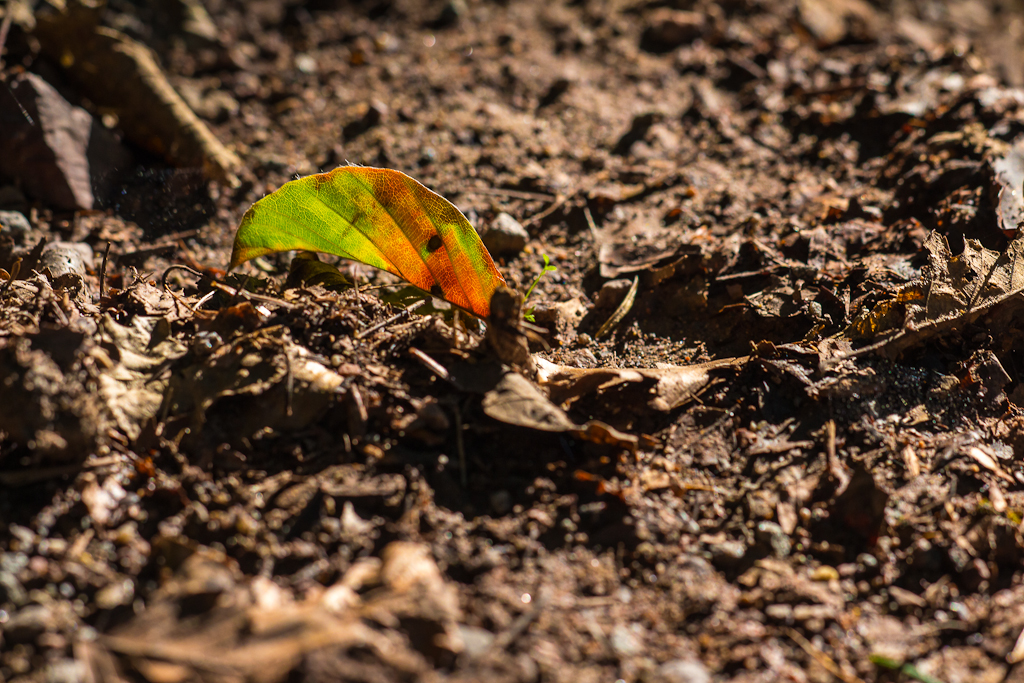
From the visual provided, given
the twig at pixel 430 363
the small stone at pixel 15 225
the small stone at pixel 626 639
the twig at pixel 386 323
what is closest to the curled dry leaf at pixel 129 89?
the small stone at pixel 15 225

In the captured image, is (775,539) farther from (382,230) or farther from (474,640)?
(382,230)

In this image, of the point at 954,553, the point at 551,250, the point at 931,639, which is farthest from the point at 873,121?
the point at 931,639

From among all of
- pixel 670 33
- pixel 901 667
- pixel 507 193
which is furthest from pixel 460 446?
pixel 670 33

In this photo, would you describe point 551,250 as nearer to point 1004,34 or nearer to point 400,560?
point 400,560

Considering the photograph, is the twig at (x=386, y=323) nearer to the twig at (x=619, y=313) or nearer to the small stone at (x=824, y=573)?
the twig at (x=619, y=313)

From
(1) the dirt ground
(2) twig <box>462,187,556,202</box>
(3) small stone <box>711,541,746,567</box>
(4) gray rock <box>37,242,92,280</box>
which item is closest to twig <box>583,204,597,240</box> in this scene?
(1) the dirt ground
